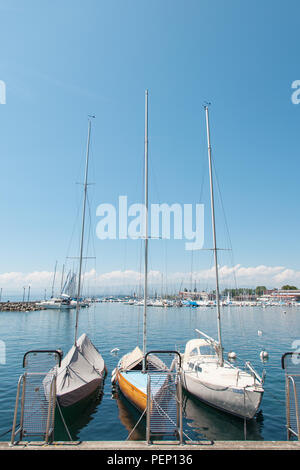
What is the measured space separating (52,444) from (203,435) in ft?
32.8

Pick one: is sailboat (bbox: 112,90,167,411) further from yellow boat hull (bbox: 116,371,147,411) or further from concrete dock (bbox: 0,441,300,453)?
concrete dock (bbox: 0,441,300,453)

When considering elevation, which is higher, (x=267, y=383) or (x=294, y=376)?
(x=294, y=376)

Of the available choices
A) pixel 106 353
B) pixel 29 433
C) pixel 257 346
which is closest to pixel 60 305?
pixel 106 353

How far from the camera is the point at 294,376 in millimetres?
7523

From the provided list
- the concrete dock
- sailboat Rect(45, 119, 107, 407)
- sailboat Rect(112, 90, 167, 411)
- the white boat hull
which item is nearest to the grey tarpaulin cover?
sailboat Rect(45, 119, 107, 407)

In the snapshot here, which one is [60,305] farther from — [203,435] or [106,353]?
[203,435]

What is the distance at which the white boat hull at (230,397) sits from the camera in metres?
13.6

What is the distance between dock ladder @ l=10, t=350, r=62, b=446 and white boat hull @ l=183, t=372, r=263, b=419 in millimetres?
10355

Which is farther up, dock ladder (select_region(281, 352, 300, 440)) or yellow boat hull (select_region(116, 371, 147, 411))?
dock ladder (select_region(281, 352, 300, 440))

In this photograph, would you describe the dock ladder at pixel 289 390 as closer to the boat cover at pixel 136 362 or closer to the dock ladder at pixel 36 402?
the dock ladder at pixel 36 402

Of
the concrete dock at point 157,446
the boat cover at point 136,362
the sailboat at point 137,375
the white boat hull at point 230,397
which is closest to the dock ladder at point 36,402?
the concrete dock at point 157,446

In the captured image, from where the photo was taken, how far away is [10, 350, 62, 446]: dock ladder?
22.9 feet

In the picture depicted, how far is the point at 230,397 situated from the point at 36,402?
11167 mm
